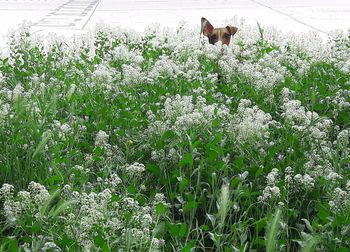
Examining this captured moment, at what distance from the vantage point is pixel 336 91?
13.5 feet

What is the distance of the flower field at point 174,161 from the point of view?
2.31 m

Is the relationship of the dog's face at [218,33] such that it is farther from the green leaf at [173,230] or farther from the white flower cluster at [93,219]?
the green leaf at [173,230]

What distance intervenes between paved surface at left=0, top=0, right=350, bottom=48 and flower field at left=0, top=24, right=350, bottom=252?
419cm

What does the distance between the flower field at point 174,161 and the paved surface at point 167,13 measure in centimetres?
419

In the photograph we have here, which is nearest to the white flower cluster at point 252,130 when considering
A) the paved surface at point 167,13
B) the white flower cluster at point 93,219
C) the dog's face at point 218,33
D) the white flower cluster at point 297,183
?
the white flower cluster at point 297,183

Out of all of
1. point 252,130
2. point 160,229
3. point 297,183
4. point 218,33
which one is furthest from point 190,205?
point 218,33

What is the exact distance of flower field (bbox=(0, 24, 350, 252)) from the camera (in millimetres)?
2312

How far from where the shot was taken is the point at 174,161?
10.1ft

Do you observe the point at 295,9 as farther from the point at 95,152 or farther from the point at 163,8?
the point at 95,152

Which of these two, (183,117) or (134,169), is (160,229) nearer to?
(134,169)

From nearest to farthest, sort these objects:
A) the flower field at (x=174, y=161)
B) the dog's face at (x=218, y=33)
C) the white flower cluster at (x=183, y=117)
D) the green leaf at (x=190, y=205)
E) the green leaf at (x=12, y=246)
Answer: the green leaf at (x=12, y=246)
the flower field at (x=174, y=161)
the green leaf at (x=190, y=205)
the white flower cluster at (x=183, y=117)
the dog's face at (x=218, y=33)

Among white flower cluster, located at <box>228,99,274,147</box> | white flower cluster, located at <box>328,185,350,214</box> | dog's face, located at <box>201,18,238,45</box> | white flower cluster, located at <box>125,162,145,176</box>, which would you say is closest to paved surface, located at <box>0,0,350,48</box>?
dog's face, located at <box>201,18,238,45</box>

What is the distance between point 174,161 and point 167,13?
9583 mm

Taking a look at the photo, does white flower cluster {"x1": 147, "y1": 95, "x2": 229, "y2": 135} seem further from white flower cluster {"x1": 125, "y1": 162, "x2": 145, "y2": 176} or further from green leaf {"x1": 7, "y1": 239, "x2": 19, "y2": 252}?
green leaf {"x1": 7, "y1": 239, "x2": 19, "y2": 252}
